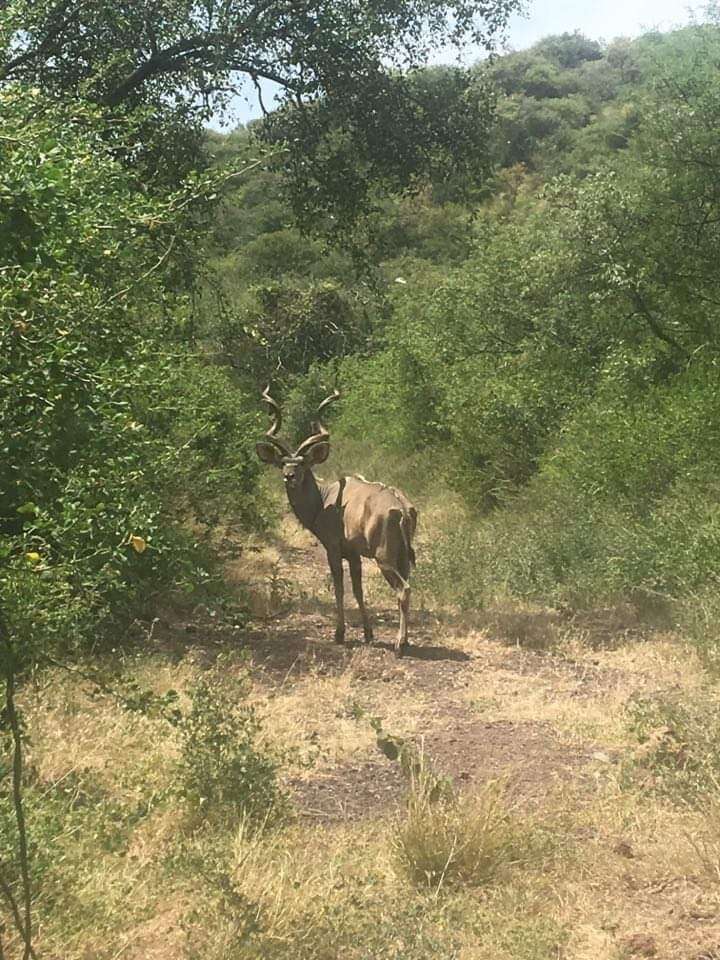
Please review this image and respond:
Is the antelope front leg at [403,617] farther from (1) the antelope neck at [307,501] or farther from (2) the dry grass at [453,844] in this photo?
(2) the dry grass at [453,844]

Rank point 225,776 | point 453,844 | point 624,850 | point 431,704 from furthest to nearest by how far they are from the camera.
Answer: point 431,704, point 225,776, point 624,850, point 453,844

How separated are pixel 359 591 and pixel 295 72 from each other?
5.89 metres

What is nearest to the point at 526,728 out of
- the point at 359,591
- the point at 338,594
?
the point at 338,594

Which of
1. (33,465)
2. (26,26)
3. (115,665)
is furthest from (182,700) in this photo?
(26,26)

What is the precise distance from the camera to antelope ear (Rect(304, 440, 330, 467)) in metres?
9.94

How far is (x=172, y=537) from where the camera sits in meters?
9.29

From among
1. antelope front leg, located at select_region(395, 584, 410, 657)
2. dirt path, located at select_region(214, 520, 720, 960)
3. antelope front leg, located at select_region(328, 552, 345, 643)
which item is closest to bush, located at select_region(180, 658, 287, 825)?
dirt path, located at select_region(214, 520, 720, 960)

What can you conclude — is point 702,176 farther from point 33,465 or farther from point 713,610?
point 33,465

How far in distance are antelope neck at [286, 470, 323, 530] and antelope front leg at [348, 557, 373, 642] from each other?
0.59 m

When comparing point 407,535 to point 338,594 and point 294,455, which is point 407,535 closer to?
point 338,594

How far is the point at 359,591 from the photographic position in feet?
33.0

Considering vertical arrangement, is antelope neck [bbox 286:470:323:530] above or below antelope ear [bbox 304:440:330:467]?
below

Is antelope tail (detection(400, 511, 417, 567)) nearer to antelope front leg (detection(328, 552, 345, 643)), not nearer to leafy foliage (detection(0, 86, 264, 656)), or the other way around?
antelope front leg (detection(328, 552, 345, 643))

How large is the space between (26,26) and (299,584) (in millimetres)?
7047
